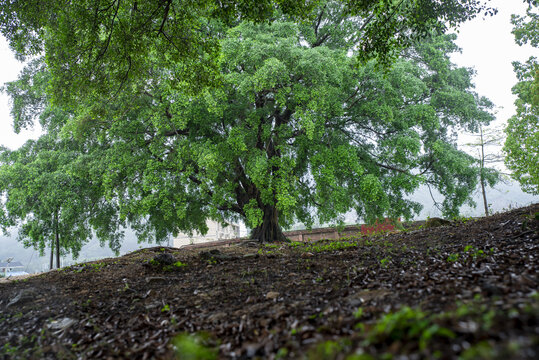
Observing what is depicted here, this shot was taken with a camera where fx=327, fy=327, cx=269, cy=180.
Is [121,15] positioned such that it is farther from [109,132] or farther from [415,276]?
[415,276]

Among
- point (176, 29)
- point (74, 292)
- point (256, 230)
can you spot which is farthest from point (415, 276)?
point (256, 230)

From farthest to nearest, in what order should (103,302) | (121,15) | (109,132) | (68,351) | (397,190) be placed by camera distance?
(397,190), (109,132), (121,15), (103,302), (68,351)

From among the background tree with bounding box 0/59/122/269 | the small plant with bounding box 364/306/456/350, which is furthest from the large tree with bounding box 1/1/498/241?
the small plant with bounding box 364/306/456/350

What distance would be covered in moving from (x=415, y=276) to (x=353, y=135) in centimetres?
1131

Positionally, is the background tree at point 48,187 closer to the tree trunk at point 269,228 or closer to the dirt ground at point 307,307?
the dirt ground at point 307,307

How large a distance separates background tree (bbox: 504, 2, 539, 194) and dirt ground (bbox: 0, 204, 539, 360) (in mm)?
11583

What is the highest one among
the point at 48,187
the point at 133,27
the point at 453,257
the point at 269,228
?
the point at 133,27

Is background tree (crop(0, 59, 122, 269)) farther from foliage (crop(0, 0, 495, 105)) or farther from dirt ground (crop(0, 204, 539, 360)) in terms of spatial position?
dirt ground (crop(0, 204, 539, 360))

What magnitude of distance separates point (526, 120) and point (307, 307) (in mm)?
18870

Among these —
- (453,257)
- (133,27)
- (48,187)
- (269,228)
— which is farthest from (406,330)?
(48,187)

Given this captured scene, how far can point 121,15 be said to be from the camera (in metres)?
7.35

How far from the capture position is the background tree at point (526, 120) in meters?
14.9

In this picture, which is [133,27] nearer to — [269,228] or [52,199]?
[52,199]

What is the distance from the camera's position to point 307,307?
3.41m
